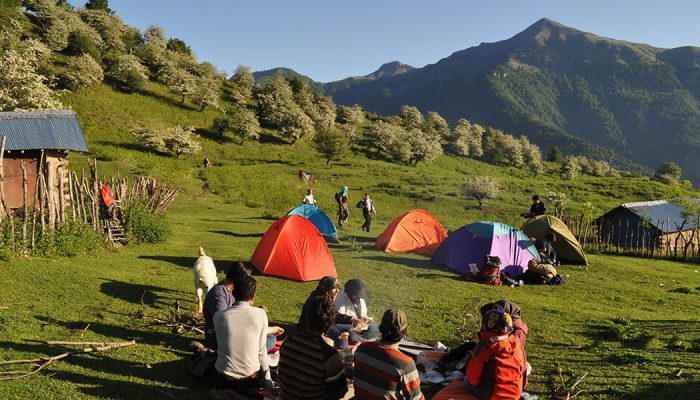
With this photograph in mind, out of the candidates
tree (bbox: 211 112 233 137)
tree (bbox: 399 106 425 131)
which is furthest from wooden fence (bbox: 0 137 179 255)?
tree (bbox: 399 106 425 131)

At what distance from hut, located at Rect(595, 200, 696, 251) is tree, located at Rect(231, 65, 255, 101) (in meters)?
50.7

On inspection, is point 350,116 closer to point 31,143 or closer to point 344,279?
point 31,143

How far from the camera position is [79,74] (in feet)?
157

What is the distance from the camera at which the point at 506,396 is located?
5.59 meters

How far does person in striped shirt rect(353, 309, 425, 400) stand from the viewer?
188 inches

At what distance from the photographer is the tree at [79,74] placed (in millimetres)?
A: 47631

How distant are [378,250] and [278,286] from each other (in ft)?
22.2

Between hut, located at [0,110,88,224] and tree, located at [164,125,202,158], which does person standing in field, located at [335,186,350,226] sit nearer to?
hut, located at [0,110,88,224]

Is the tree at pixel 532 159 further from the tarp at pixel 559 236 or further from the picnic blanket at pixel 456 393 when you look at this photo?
the picnic blanket at pixel 456 393

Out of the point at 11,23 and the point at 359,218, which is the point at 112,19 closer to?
the point at 11,23

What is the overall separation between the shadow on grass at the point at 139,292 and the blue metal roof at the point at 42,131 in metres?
8.01

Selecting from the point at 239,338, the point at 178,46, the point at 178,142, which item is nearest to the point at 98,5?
the point at 178,46

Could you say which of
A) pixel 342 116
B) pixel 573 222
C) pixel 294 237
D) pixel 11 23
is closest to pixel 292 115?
pixel 342 116

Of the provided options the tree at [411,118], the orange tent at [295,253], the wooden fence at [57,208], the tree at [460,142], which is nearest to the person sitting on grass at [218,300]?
the orange tent at [295,253]
